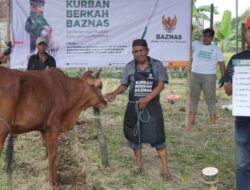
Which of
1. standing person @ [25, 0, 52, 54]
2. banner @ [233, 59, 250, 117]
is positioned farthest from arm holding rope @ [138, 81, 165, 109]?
standing person @ [25, 0, 52, 54]

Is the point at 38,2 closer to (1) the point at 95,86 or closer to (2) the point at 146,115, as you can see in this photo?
(1) the point at 95,86

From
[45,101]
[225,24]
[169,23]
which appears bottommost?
[45,101]

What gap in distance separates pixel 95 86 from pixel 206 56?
3598mm

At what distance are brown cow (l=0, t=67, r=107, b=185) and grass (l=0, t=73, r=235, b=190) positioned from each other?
1.98 feet

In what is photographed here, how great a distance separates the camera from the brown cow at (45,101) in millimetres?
4621

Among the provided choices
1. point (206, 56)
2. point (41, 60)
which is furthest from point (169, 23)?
point (41, 60)

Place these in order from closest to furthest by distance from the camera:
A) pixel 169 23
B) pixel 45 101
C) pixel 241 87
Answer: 1. pixel 241 87
2. pixel 45 101
3. pixel 169 23

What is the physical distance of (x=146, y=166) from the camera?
605 centimetres

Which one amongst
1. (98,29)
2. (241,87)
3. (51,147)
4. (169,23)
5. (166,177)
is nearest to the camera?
(241,87)

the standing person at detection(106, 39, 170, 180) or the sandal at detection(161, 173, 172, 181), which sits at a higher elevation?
the standing person at detection(106, 39, 170, 180)

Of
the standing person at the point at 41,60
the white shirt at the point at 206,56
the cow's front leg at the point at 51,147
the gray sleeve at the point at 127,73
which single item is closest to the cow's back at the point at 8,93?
the cow's front leg at the point at 51,147

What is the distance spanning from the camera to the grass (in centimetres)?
539

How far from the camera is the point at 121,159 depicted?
6324 millimetres

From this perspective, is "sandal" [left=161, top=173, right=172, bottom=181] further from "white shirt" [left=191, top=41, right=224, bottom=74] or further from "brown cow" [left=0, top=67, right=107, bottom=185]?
"white shirt" [left=191, top=41, right=224, bottom=74]
